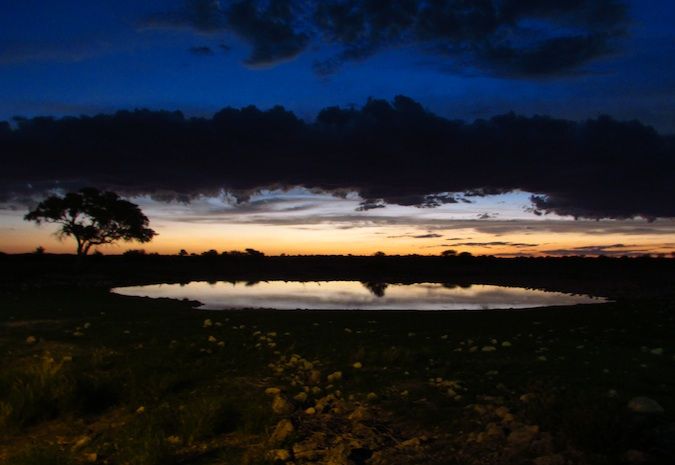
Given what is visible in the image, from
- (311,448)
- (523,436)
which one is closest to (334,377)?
(311,448)

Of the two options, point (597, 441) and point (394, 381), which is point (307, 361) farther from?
point (597, 441)

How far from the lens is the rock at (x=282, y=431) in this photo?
269 inches

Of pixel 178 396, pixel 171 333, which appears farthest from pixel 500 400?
pixel 171 333

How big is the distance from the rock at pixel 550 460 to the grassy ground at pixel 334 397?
2 centimetres

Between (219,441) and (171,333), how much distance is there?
827 centimetres

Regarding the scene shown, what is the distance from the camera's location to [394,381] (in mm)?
9219

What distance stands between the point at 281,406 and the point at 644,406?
4.60m

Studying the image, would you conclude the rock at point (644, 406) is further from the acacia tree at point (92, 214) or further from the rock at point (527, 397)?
the acacia tree at point (92, 214)

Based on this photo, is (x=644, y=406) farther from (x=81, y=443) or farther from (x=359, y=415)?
(x=81, y=443)

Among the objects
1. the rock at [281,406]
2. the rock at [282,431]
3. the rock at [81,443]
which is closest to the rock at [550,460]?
the rock at [282,431]

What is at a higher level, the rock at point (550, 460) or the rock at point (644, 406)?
the rock at point (644, 406)

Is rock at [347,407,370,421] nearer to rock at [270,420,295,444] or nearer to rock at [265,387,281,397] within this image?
Result: rock at [270,420,295,444]

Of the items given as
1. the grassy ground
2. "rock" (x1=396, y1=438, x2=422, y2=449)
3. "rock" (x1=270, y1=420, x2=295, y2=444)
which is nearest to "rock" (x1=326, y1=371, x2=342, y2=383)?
the grassy ground

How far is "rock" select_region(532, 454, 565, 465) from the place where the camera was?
5605 mm
